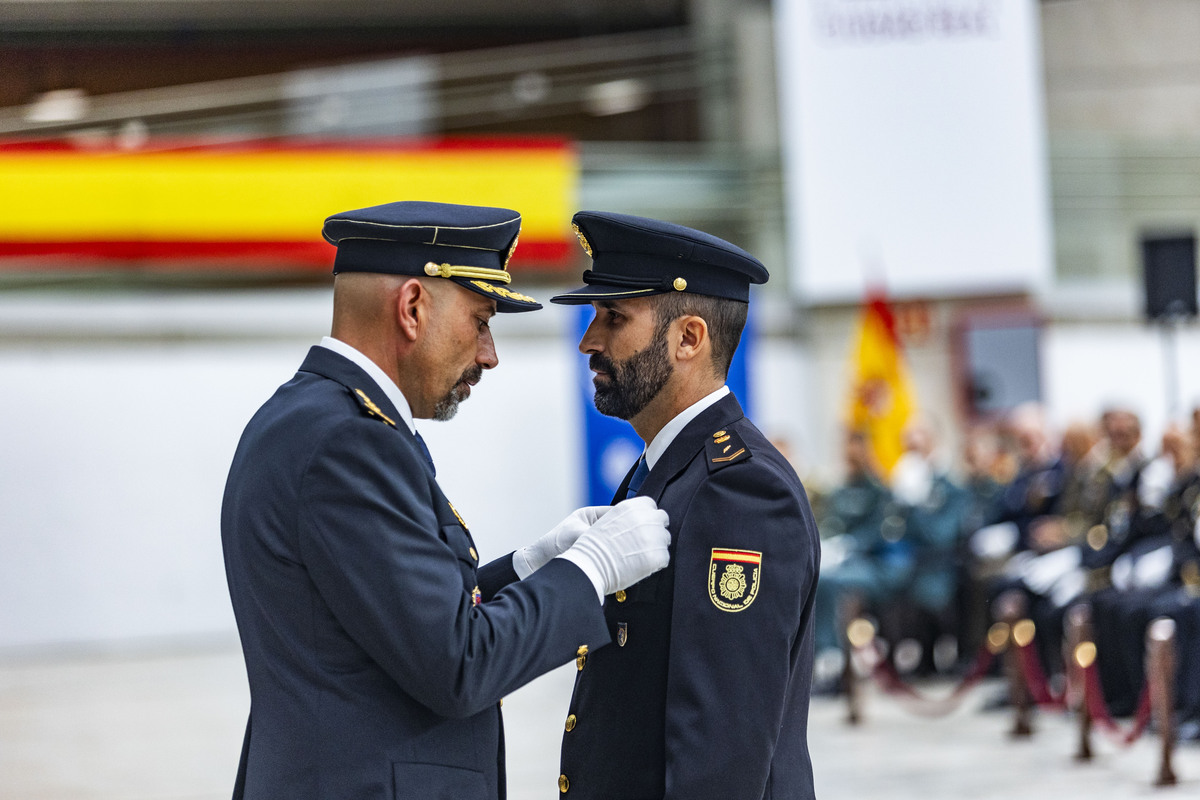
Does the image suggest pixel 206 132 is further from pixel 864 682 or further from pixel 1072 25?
pixel 1072 25

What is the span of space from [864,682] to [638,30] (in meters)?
9.25

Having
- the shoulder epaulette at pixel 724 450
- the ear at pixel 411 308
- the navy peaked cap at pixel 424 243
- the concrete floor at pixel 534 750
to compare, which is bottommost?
the concrete floor at pixel 534 750

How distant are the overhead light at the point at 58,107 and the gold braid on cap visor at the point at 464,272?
10018mm

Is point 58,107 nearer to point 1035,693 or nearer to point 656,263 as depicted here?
point 1035,693

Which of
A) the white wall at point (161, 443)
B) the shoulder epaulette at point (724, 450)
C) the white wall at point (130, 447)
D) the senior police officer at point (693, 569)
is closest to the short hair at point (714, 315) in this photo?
the senior police officer at point (693, 569)

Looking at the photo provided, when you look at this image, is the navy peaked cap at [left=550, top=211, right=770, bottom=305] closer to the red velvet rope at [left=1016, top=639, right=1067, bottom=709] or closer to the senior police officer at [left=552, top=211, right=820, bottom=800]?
the senior police officer at [left=552, top=211, right=820, bottom=800]

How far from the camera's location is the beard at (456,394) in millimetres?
1889

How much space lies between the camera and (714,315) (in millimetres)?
2033

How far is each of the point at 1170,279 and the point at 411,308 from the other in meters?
6.88

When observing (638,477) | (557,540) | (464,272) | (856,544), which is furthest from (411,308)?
(856,544)

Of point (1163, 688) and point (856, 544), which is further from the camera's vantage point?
point (856, 544)

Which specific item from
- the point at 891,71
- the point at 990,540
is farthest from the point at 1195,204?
the point at 990,540

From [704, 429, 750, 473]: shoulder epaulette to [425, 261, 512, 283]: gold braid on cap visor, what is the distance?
40 cm

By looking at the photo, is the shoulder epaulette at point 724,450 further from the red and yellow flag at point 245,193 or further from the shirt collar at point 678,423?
the red and yellow flag at point 245,193
